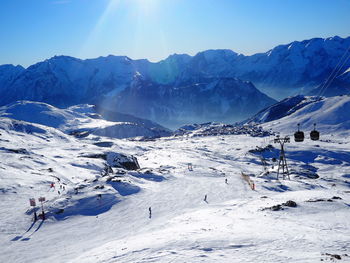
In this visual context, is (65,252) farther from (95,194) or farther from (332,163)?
(332,163)

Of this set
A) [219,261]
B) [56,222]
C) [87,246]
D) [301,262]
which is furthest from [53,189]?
[301,262]

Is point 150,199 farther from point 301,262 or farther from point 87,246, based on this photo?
point 301,262

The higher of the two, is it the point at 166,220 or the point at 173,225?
the point at 173,225

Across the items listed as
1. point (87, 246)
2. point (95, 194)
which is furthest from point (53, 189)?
Result: point (87, 246)

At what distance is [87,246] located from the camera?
27.2 meters

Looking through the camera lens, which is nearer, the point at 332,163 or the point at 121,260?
the point at 121,260

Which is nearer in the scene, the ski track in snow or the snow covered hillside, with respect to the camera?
the ski track in snow

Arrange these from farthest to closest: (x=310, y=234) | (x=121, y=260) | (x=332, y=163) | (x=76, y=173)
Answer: (x=332, y=163)
(x=76, y=173)
(x=310, y=234)
(x=121, y=260)

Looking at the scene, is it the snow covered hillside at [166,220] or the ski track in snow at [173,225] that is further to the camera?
the snow covered hillside at [166,220]

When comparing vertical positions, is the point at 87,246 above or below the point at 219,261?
below

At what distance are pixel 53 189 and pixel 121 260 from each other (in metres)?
38.2

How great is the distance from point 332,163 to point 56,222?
127708 mm

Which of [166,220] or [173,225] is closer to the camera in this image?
[173,225]

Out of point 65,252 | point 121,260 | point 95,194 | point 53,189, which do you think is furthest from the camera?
point 53,189
